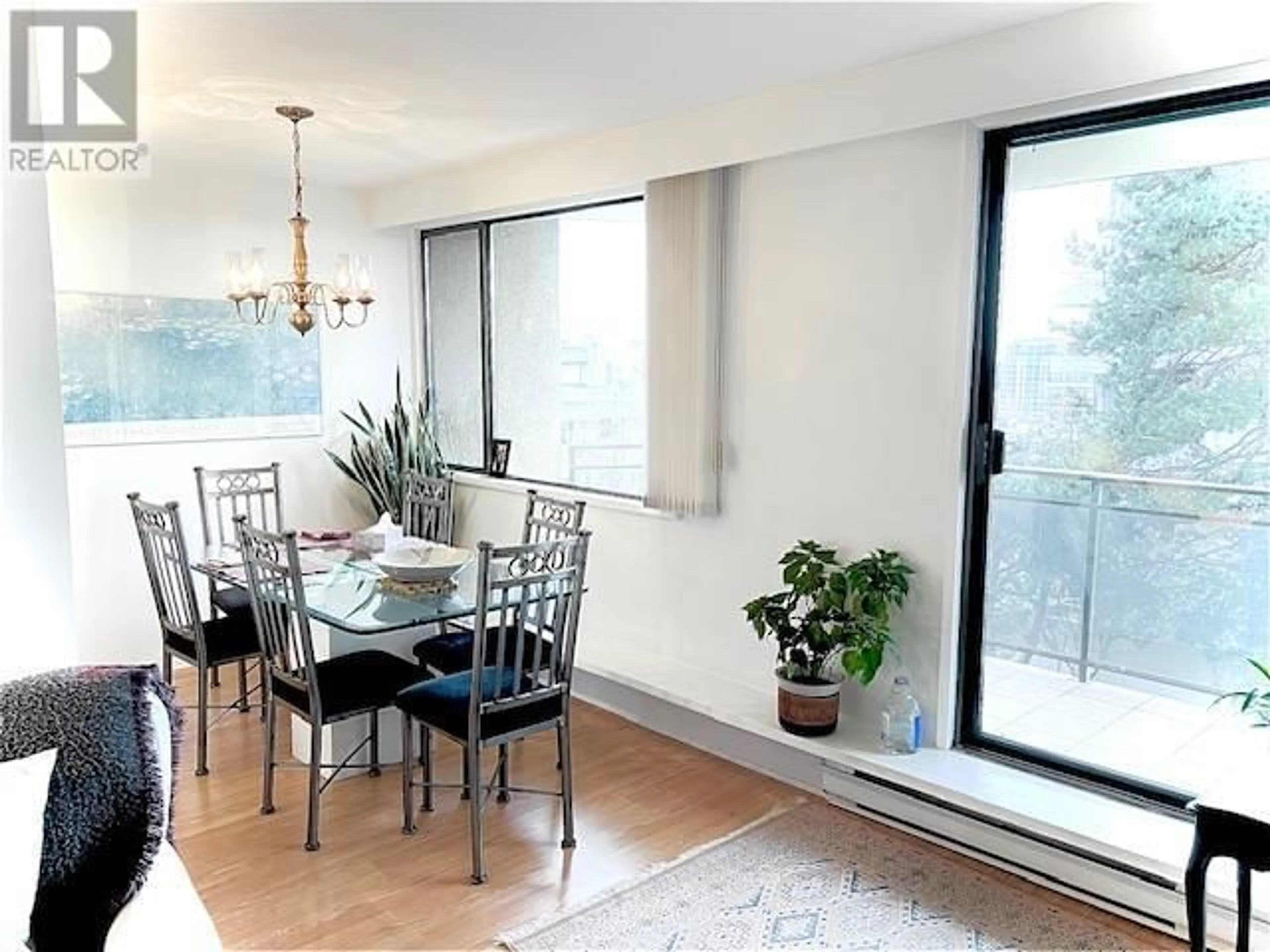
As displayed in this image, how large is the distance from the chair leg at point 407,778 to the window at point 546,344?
5.06 feet

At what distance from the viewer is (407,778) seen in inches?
127

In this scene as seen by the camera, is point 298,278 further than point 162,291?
No

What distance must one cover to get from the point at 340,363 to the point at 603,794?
2.99 meters

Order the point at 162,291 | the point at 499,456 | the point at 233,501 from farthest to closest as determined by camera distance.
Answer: the point at 499,456, the point at 233,501, the point at 162,291

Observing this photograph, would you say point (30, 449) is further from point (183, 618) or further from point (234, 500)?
point (234, 500)

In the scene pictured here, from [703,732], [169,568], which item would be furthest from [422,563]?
[703,732]

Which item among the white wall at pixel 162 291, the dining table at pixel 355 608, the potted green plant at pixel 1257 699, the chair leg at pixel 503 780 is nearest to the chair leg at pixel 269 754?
the dining table at pixel 355 608

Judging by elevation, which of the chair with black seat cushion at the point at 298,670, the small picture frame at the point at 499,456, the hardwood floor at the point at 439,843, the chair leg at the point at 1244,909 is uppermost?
the small picture frame at the point at 499,456

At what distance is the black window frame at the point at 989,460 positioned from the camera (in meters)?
2.87

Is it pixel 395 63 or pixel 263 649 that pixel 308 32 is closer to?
pixel 395 63

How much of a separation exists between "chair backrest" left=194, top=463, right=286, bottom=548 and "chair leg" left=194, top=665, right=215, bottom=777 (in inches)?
35.7

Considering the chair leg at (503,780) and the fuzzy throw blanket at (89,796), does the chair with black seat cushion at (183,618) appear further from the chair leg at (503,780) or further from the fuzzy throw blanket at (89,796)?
the fuzzy throw blanket at (89,796)

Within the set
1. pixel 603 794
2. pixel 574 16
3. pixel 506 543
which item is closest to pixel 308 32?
pixel 574 16
